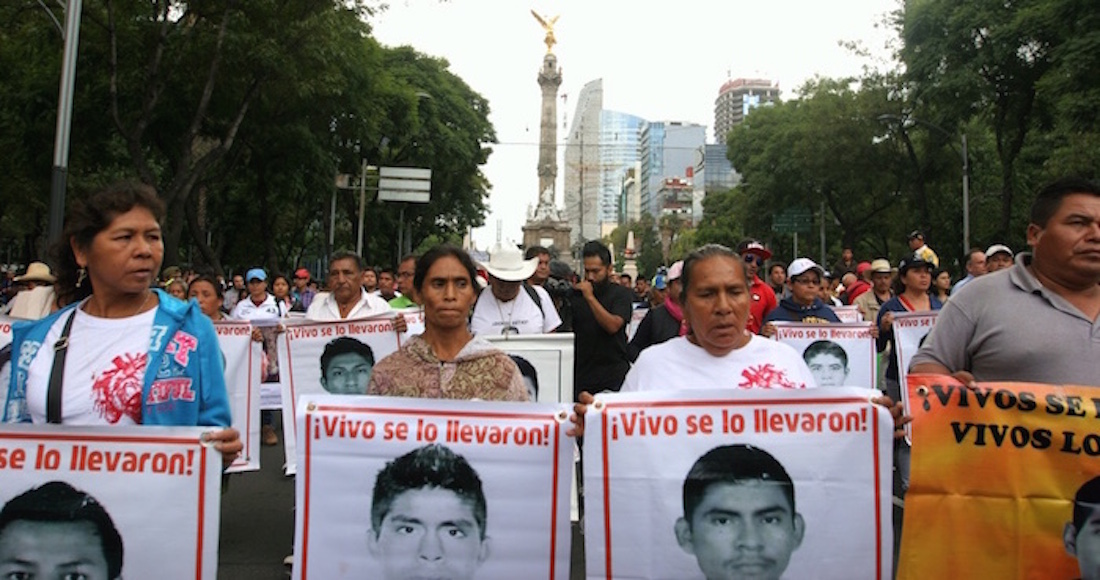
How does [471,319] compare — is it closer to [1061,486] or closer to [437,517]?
[437,517]

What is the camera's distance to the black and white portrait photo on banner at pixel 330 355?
5.92m

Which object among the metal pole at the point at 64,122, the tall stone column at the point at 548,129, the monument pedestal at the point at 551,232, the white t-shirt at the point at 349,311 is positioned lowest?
the white t-shirt at the point at 349,311

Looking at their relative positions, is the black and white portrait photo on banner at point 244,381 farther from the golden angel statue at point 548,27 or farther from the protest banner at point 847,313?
the golden angel statue at point 548,27

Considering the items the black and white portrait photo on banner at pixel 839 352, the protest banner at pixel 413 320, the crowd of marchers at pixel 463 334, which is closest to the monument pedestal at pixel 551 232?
the black and white portrait photo on banner at pixel 839 352

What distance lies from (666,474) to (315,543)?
1.14 meters

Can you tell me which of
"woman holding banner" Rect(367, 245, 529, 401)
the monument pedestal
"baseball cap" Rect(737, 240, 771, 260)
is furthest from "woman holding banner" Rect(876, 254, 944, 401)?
the monument pedestal

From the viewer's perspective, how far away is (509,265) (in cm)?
576

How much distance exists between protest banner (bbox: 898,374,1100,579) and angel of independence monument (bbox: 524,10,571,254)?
2109 inches

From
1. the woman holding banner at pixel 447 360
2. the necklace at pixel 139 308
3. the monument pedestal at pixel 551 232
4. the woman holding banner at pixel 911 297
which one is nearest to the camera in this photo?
the necklace at pixel 139 308

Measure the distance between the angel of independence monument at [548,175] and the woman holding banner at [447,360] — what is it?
53.0 meters

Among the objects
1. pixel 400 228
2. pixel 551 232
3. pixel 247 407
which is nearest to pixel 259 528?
pixel 247 407

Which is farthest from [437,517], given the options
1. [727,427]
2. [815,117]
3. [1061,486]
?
[815,117]

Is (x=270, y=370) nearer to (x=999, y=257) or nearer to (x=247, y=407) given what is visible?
(x=247, y=407)

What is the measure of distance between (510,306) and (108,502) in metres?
3.31
